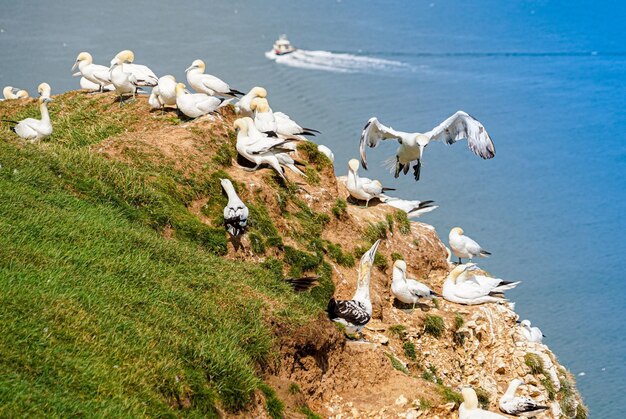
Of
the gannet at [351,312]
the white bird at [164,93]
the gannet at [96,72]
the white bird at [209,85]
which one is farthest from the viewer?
the gannet at [96,72]

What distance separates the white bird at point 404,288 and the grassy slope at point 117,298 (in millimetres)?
3757

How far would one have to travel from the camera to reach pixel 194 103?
1769 cm

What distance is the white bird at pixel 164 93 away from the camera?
1808 centimetres

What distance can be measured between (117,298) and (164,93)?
8.38 m

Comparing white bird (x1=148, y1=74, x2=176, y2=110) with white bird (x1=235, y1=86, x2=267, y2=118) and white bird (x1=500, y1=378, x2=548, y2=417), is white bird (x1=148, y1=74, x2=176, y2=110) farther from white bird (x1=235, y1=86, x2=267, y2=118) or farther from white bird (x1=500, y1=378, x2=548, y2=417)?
white bird (x1=500, y1=378, x2=548, y2=417)

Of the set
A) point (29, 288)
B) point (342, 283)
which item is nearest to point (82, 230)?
point (29, 288)

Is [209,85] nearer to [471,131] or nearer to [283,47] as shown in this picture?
[471,131]

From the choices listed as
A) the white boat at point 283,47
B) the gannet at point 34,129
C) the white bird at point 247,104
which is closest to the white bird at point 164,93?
the white bird at point 247,104

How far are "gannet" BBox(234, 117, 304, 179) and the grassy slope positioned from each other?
1.72 metres

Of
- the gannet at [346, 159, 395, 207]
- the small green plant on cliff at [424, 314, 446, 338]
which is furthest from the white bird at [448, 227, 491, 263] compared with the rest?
the small green plant on cliff at [424, 314, 446, 338]

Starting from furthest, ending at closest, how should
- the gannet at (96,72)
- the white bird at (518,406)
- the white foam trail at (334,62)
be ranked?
the white foam trail at (334,62) → the gannet at (96,72) → the white bird at (518,406)

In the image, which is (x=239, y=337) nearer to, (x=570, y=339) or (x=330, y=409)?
(x=330, y=409)

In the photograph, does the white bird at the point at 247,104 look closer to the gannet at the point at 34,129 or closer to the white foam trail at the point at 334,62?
the gannet at the point at 34,129

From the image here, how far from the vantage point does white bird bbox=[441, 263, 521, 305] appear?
18828mm
